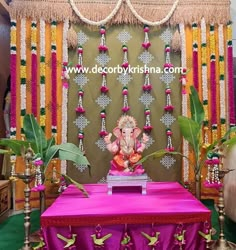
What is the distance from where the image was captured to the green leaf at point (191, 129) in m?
2.56

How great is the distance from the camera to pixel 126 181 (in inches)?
96.9

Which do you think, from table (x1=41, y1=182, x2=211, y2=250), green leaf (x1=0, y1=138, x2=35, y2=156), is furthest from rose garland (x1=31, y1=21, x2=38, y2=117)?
table (x1=41, y1=182, x2=211, y2=250)

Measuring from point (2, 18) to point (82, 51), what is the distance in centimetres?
98

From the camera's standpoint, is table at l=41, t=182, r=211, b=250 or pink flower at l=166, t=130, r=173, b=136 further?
pink flower at l=166, t=130, r=173, b=136

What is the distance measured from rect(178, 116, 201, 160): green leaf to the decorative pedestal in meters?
0.55

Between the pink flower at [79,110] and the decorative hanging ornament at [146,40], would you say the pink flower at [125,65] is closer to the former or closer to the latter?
the decorative hanging ornament at [146,40]

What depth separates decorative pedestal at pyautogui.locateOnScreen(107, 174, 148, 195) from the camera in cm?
244

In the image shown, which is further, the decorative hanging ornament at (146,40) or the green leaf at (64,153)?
the decorative hanging ornament at (146,40)

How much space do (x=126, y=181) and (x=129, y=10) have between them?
180cm

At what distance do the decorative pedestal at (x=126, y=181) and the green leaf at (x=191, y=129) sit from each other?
1.79ft

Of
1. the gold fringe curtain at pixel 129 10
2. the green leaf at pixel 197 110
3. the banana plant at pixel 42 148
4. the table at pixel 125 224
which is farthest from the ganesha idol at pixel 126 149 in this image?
the gold fringe curtain at pixel 129 10

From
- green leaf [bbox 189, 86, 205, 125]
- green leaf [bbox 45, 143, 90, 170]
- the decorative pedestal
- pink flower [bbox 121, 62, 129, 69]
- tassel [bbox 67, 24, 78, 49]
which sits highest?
tassel [bbox 67, 24, 78, 49]

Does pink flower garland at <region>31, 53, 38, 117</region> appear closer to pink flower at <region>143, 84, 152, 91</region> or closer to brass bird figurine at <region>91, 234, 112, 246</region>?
pink flower at <region>143, 84, 152, 91</region>

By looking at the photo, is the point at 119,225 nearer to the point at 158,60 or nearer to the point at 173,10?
the point at 158,60
